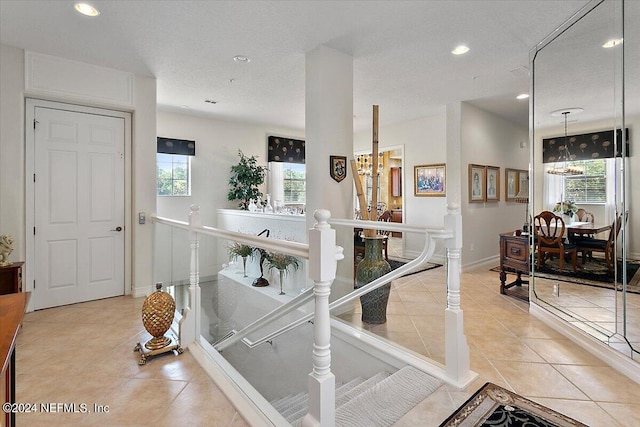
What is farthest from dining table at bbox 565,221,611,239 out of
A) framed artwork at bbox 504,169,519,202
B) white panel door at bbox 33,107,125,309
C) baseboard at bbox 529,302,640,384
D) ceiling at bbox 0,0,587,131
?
white panel door at bbox 33,107,125,309

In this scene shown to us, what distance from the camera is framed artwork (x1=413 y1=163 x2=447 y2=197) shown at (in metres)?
5.91

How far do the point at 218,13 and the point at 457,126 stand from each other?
4.00 m

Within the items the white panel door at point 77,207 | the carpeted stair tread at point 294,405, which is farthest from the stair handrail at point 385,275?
the white panel door at point 77,207

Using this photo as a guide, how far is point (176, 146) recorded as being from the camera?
5.75m

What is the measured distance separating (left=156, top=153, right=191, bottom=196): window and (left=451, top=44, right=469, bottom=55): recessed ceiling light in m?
4.66

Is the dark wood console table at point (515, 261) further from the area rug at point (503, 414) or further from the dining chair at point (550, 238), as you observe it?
the area rug at point (503, 414)

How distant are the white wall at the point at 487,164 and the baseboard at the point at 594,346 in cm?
222

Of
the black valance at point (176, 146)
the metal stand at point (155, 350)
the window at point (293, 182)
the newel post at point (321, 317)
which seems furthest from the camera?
the window at point (293, 182)

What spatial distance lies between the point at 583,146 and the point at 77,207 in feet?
17.4

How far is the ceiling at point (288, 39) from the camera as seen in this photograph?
2.64 metres

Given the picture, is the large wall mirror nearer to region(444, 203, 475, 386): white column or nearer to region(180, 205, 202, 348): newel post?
region(444, 203, 475, 386): white column

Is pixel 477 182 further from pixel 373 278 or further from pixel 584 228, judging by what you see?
pixel 373 278

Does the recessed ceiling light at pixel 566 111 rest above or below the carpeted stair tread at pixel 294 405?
above

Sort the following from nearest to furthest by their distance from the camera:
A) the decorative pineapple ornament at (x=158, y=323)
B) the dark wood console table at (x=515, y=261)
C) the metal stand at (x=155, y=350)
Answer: the metal stand at (x=155, y=350), the decorative pineapple ornament at (x=158, y=323), the dark wood console table at (x=515, y=261)
